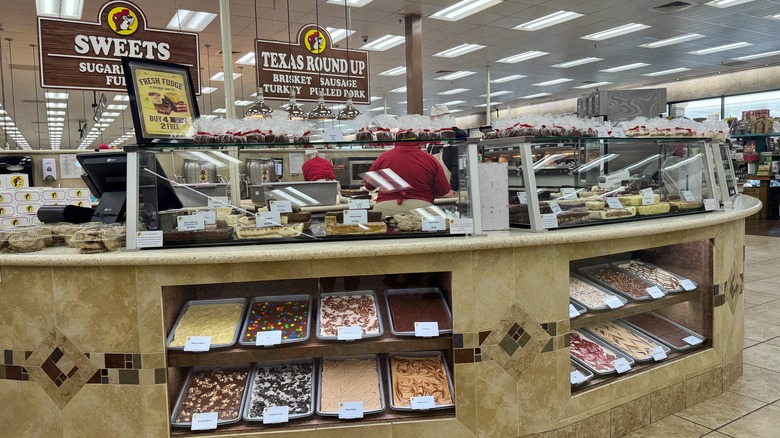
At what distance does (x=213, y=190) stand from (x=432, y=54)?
9.76m

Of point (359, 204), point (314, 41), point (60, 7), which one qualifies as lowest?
point (359, 204)

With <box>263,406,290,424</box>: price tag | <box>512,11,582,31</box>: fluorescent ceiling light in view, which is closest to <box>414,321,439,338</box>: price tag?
<box>263,406,290,424</box>: price tag

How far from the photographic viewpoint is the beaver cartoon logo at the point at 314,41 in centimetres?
631

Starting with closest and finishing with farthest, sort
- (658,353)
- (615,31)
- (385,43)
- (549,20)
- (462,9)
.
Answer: (658,353) < (462,9) < (549,20) < (615,31) < (385,43)

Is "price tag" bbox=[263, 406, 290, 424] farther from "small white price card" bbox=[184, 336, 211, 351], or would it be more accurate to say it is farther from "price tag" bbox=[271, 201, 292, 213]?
"price tag" bbox=[271, 201, 292, 213]

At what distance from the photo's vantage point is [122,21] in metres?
4.59

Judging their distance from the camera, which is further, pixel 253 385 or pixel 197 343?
pixel 253 385

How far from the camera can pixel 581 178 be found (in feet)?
11.4

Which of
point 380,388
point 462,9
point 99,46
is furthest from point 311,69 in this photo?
point 380,388

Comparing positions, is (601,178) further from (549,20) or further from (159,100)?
(549,20)

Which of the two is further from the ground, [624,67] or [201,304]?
[624,67]

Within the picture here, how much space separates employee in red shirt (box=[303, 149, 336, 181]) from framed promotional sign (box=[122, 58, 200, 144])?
3.03ft

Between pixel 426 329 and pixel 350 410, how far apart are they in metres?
0.51

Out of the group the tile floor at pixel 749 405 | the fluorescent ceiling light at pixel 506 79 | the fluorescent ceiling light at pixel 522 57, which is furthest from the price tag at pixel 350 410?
the fluorescent ceiling light at pixel 506 79
